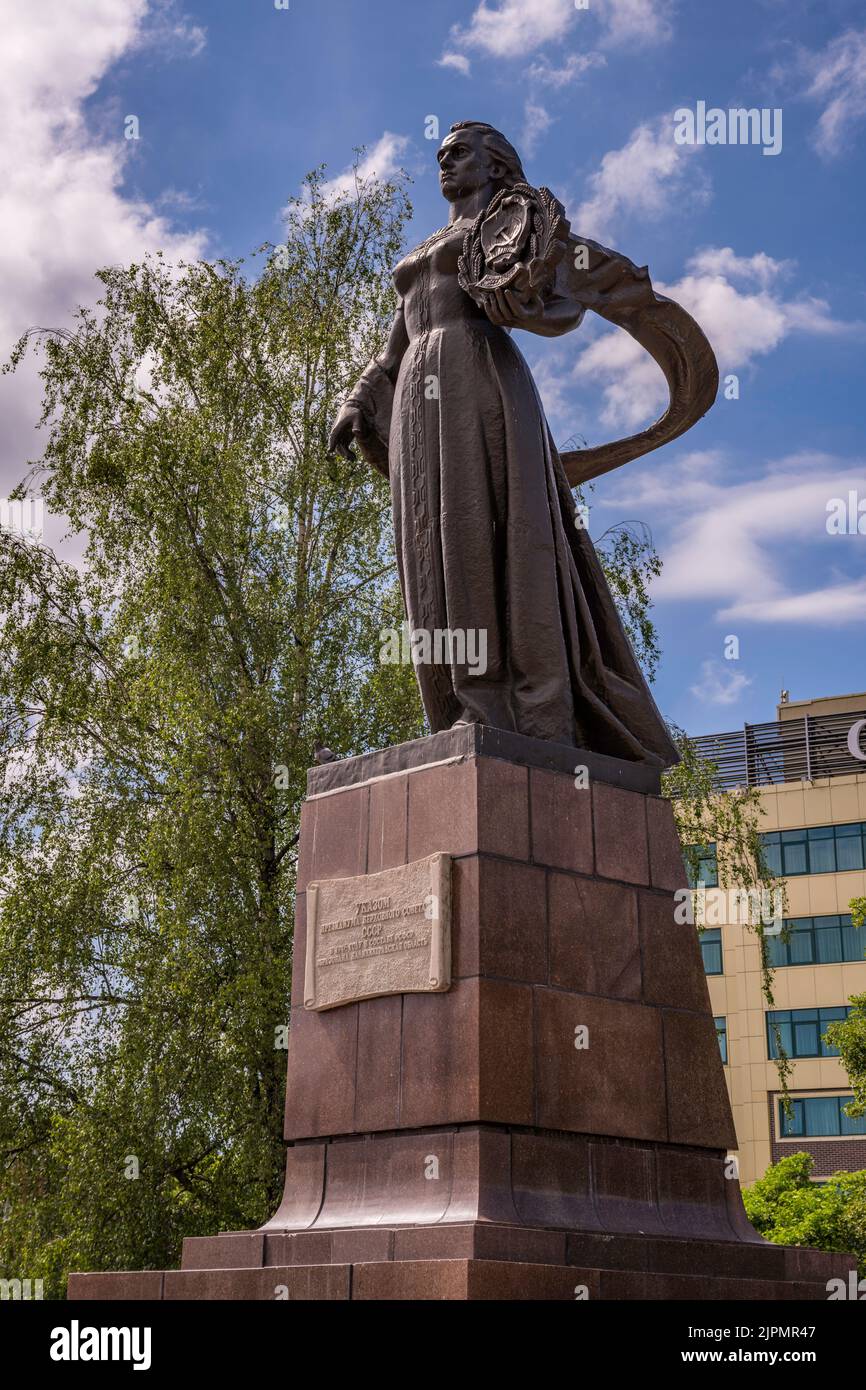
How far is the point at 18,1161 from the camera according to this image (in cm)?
1523

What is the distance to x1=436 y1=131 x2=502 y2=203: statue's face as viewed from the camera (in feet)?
28.3

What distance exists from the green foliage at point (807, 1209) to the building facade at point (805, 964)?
31.0 feet

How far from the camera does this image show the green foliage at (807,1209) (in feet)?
78.0

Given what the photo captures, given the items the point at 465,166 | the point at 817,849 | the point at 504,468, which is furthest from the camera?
the point at 817,849

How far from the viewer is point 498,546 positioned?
26.8ft

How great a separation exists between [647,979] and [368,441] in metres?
3.51

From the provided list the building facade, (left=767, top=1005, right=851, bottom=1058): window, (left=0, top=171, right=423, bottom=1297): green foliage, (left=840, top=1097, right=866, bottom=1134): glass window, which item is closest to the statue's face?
(left=0, top=171, right=423, bottom=1297): green foliage

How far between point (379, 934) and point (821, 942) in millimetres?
33726

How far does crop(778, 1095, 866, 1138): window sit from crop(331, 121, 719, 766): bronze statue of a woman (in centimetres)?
3168

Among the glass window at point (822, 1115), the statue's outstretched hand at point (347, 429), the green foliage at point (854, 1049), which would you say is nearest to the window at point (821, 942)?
the glass window at point (822, 1115)

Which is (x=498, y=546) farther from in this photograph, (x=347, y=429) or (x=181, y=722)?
(x=181, y=722)

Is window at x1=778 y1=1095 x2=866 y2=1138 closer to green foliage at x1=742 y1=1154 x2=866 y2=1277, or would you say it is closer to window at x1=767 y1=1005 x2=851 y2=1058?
window at x1=767 y1=1005 x2=851 y2=1058

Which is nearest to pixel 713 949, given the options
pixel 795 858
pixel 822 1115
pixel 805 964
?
pixel 805 964
